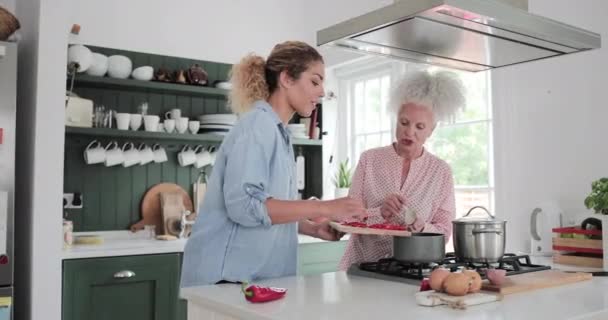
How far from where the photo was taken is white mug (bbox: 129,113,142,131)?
12.4 ft

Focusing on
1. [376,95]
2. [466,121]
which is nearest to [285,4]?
[376,95]

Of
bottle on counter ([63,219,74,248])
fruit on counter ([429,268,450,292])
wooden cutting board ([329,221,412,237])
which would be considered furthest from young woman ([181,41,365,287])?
bottle on counter ([63,219,74,248])

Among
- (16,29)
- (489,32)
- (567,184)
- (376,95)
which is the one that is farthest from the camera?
(376,95)

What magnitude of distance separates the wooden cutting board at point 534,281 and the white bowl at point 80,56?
2.80 metres

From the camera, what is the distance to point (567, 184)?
114 inches

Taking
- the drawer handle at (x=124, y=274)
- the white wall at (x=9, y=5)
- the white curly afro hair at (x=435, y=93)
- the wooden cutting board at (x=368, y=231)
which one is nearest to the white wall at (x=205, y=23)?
the white wall at (x=9, y=5)

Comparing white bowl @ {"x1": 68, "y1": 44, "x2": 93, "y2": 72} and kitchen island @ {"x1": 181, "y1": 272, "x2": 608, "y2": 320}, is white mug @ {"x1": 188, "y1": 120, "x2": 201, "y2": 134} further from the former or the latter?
kitchen island @ {"x1": 181, "y1": 272, "x2": 608, "y2": 320}

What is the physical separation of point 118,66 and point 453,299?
2.96 metres

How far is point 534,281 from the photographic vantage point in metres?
1.70

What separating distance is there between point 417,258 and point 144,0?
3.05 metres

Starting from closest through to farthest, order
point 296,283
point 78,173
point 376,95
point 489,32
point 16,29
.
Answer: point 296,283
point 489,32
point 16,29
point 78,173
point 376,95

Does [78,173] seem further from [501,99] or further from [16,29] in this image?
[501,99]

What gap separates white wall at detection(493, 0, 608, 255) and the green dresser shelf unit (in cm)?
197

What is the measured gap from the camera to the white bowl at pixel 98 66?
3.67 metres
